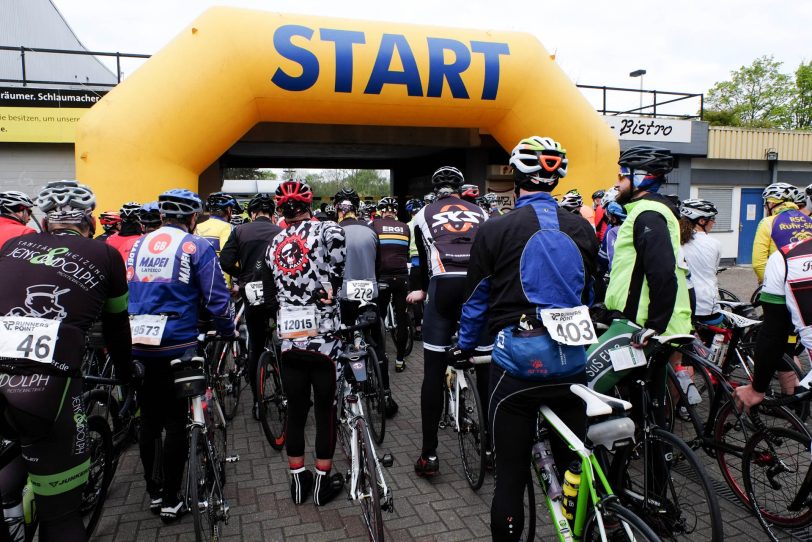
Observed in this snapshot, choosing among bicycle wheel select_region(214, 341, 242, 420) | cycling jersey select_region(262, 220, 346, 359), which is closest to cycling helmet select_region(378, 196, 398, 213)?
bicycle wheel select_region(214, 341, 242, 420)

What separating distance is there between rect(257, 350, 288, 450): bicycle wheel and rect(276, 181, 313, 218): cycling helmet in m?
1.82

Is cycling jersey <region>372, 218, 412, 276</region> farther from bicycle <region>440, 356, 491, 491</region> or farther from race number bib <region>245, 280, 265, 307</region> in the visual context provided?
bicycle <region>440, 356, 491, 491</region>

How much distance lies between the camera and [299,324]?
340 cm

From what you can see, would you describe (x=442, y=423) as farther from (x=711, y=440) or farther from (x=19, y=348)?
(x=19, y=348)

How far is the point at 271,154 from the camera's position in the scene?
1512cm

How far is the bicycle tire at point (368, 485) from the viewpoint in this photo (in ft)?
9.52

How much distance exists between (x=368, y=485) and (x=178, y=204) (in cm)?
209

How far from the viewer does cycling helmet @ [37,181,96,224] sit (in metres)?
2.68

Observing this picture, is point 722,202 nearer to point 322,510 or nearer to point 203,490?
point 322,510

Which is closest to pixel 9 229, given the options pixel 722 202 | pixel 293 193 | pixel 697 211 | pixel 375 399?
pixel 293 193

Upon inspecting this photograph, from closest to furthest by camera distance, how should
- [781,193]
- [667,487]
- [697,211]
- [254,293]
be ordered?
1. [667,487]
2. [254,293]
3. [697,211]
4. [781,193]

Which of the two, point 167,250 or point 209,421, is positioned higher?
point 167,250

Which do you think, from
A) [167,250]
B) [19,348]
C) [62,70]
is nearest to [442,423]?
[167,250]

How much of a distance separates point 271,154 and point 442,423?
486 inches
